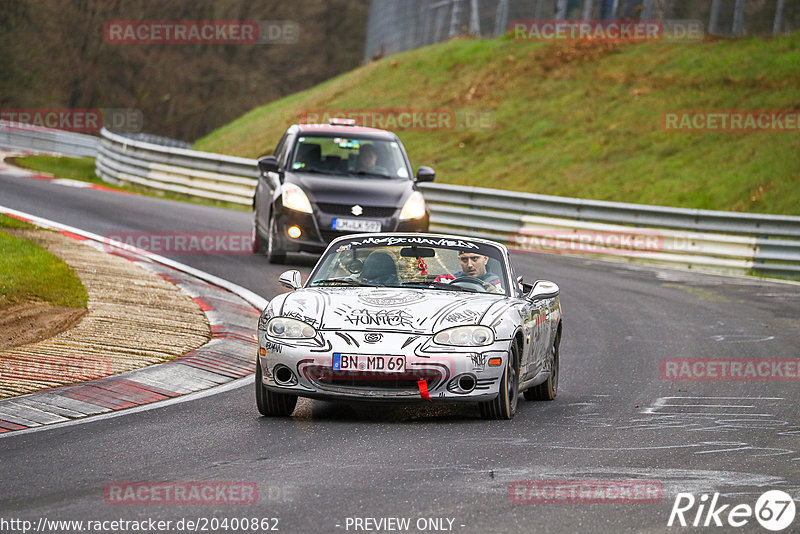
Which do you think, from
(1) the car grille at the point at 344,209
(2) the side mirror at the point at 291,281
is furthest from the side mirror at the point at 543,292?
(1) the car grille at the point at 344,209

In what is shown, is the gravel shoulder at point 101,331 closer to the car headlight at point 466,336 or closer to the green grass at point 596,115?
the car headlight at point 466,336

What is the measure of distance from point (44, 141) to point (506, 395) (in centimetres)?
3005

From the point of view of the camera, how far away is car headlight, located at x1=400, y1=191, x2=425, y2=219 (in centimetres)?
1678

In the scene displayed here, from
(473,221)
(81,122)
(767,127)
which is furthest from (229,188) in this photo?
(81,122)

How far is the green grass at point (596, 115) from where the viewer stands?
87.9 ft

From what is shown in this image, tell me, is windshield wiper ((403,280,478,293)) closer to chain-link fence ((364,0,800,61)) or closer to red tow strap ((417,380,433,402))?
red tow strap ((417,380,433,402))

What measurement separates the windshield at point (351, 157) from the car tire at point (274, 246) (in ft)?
3.03

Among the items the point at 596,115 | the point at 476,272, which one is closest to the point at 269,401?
the point at 476,272

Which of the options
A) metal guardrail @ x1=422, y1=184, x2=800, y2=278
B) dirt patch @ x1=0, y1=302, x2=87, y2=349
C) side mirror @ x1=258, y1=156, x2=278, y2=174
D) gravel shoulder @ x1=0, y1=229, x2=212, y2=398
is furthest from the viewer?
metal guardrail @ x1=422, y1=184, x2=800, y2=278

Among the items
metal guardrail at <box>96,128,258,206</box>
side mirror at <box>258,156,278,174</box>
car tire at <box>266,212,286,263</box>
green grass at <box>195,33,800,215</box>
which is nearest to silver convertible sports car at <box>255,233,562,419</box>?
car tire at <box>266,212,286,263</box>

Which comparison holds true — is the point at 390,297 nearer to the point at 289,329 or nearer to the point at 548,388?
the point at 289,329

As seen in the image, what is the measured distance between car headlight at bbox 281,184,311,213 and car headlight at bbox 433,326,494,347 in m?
8.42

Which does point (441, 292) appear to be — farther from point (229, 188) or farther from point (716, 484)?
point (229, 188)

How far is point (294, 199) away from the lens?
16.7 metres
